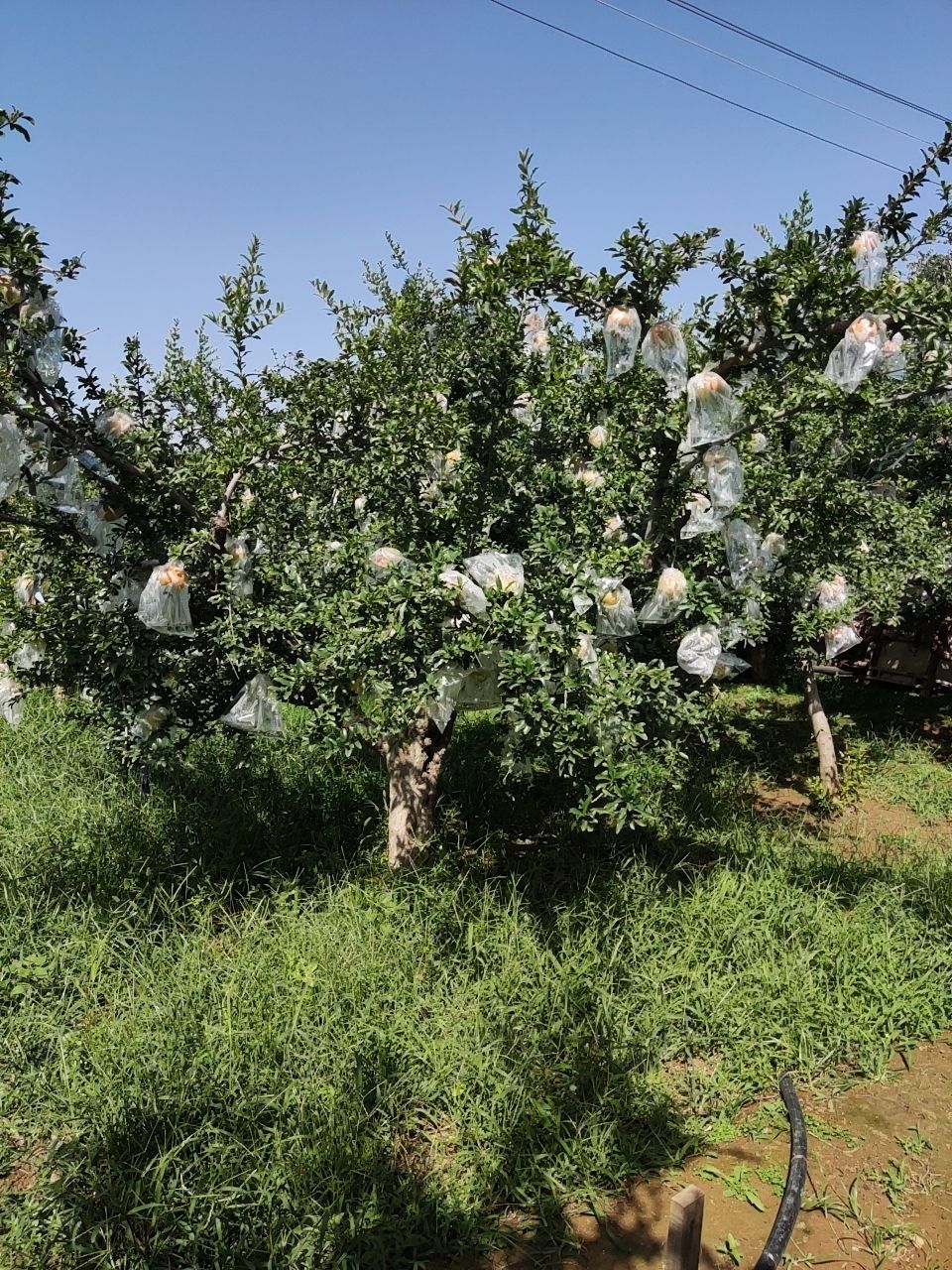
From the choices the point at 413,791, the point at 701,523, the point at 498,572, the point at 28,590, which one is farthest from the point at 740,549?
the point at 28,590

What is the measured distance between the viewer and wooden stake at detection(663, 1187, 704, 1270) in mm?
1374

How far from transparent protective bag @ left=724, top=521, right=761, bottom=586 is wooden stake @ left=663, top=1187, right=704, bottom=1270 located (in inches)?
87.4

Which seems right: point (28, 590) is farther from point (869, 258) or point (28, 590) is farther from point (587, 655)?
point (869, 258)

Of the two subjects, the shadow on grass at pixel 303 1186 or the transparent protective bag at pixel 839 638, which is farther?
the transparent protective bag at pixel 839 638

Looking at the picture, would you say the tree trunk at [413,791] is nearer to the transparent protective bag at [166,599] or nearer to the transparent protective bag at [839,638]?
the transparent protective bag at [166,599]

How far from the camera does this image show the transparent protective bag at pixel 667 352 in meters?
2.78

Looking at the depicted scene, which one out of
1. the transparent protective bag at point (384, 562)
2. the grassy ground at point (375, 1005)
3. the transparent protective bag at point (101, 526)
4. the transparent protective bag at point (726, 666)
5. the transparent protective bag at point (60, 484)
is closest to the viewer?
the grassy ground at point (375, 1005)

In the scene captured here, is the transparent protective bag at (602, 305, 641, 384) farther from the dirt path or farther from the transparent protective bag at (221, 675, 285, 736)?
the dirt path

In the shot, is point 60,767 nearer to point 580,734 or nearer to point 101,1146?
point 101,1146

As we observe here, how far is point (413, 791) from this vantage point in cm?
400

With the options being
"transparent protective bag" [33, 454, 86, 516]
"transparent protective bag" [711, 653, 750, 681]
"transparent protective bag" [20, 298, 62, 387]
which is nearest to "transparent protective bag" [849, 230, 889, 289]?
"transparent protective bag" [711, 653, 750, 681]

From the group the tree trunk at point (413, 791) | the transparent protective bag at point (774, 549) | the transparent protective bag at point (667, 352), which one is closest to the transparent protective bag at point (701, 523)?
the transparent protective bag at point (667, 352)

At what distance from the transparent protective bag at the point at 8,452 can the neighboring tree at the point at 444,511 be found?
0.05 feet

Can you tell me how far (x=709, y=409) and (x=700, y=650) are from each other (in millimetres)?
849
